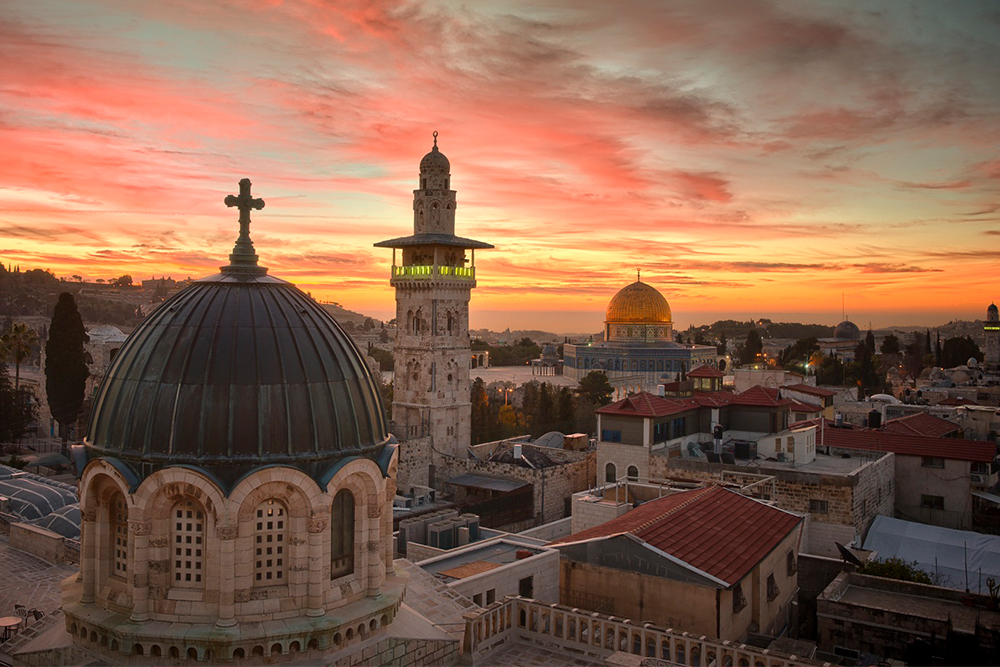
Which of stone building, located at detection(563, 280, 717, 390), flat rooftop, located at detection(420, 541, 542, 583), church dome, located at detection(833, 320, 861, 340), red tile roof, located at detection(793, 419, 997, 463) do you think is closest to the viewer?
flat rooftop, located at detection(420, 541, 542, 583)

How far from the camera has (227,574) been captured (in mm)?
10320

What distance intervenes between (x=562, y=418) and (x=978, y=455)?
1261 inches

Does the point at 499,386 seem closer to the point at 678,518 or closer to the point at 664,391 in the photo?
the point at 664,391

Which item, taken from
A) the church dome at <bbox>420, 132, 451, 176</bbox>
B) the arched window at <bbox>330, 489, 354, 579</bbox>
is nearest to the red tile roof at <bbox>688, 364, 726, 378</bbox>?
the church dome at <bbox>420, 132, 451, 176</bbox>

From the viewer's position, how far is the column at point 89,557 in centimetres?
1118

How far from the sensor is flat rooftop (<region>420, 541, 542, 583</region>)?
18.2 m

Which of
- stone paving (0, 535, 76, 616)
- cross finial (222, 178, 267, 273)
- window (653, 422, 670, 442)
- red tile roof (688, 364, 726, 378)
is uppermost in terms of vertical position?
cross finial (222, 178, 267, 273)

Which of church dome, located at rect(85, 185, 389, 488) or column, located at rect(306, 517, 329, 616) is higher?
church dome, located at rect(85, 185, 389, 488)

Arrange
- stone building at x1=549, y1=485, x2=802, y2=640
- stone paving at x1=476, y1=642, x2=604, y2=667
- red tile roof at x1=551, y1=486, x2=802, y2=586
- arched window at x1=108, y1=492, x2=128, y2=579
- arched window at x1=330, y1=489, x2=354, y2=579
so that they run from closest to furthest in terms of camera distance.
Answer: arched window at x1=108, y1=492, x2=128, y2=579
arched window at x1=330, y1=489, x2=354, y2=579
stone paving at x1=476, y1=642, x2=604, y2=667
stone building at x1=549, y1=485, x2=802, y2=640
red tile roof at x1=551, y1=486, x2=802, y2=586

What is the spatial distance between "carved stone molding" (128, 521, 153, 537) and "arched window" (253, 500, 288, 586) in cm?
138

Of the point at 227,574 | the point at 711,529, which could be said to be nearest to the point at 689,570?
the point at 711,529

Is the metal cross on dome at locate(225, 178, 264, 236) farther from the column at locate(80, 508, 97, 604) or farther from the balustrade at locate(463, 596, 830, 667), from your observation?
the balustrade at locate(463, 596, 830, 667)

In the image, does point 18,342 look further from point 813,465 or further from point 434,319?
point 813,465

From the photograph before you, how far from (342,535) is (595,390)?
61.1 meters
